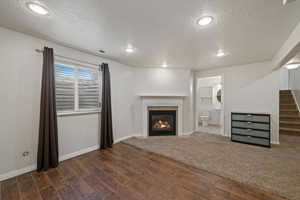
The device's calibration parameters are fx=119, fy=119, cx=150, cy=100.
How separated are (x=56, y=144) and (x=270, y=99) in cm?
539

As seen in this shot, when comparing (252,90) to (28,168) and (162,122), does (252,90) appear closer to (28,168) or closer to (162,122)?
(162,122)

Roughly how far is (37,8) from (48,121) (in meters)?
1.72

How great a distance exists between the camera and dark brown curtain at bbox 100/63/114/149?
306 cm

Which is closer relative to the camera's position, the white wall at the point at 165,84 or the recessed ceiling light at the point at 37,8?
the recessed ceiling light at the point at 37,8

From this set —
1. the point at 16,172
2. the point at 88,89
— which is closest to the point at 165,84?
the point at 88,89

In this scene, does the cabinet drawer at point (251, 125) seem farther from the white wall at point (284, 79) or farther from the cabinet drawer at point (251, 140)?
the white wall at point (284, 79)

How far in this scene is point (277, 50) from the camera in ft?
8.82

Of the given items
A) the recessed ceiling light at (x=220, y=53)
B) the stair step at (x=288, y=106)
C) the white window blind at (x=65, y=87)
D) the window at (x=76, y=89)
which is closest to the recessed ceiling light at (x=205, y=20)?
the recessed ceiling light at (x=220, y=53)

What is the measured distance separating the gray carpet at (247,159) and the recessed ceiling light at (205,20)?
2398 millimetres

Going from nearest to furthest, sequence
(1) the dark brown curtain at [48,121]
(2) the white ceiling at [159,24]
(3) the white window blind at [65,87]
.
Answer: (2) the white ceiling at [159,24] → (1) the dark brown curtain at [48,121] → (3) the white window blind at [65,87]

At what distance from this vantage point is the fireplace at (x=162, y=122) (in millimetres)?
4219

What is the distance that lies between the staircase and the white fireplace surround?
349cm

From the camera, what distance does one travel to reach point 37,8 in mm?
1468

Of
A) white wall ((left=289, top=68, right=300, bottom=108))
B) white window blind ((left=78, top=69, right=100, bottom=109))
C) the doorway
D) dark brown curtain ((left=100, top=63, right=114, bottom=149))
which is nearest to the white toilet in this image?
the doorway
